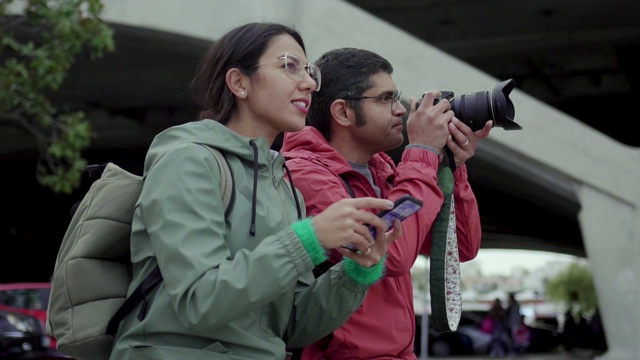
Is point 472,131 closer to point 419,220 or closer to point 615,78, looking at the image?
point 419,220

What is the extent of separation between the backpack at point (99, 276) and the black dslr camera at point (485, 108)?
112cm

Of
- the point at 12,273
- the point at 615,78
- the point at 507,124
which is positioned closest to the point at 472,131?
the point at 507,124

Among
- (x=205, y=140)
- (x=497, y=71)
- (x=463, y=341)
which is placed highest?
(x=205, y=140)

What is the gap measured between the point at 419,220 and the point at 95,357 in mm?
1105

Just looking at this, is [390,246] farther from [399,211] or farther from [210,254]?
[210,254]

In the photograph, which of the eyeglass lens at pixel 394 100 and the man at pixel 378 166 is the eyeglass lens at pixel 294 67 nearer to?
the man at pixel 378 166

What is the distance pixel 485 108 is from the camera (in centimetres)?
351

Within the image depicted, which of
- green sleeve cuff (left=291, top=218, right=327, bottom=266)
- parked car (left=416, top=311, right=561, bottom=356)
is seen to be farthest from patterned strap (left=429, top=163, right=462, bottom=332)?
parked car (left=416, top=311, right=561, bottom=356)

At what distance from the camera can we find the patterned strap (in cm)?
339

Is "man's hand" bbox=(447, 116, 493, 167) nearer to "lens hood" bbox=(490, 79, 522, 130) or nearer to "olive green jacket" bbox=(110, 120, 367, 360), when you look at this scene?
"lens hood" bbox=(490, 79, 522, 130)

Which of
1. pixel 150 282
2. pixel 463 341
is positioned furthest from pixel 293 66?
pixel 463 341

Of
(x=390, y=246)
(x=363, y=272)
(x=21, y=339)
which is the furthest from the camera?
(x=21, y=339)

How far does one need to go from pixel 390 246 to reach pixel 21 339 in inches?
372

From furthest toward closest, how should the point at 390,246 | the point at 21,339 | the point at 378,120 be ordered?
the point at 21,339 < the point at 378,120 < the point at 390,246
